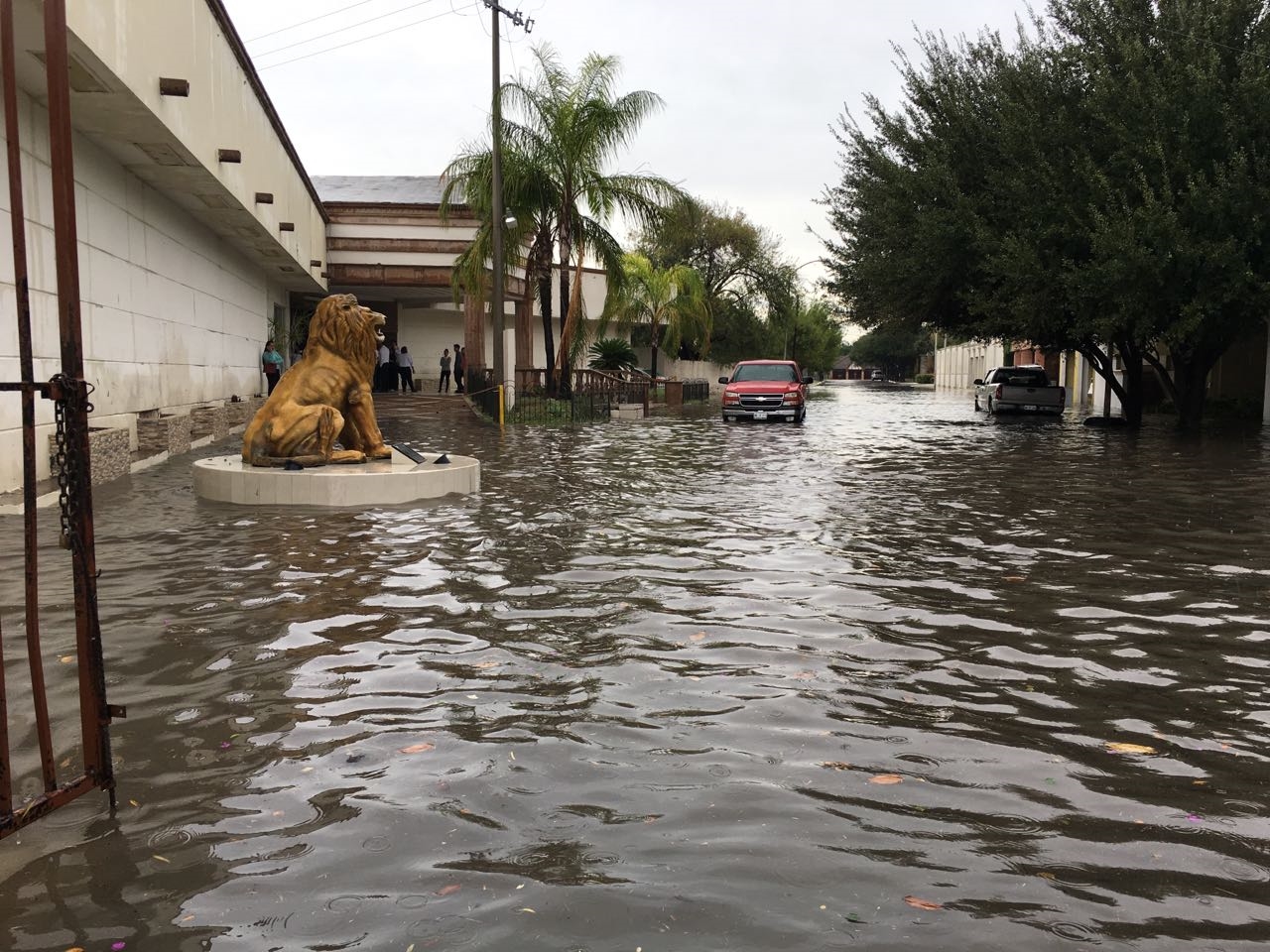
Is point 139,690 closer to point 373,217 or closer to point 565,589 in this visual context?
point 565,589

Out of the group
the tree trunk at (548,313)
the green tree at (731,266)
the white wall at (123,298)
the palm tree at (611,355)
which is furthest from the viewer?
the green tree at (731,266)

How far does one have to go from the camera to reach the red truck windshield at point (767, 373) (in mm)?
29688

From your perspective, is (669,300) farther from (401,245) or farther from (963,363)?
(963,363)

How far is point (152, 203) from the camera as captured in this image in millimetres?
15688

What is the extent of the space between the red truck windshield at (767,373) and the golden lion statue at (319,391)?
19.2 m

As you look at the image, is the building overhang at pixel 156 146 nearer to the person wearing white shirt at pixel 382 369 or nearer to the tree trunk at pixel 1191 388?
the person wearing white shirt at pixel 382 369

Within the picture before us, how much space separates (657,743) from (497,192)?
2282 centimetres

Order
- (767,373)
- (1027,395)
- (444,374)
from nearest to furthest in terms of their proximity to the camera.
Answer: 1. (767,373)
2. (1027,395)
3. (444,374)

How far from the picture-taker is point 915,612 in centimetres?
651

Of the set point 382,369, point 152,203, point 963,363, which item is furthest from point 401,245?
point 963,363

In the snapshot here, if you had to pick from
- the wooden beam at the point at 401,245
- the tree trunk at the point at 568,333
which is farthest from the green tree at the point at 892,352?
the tree trunk at the point at 568,333

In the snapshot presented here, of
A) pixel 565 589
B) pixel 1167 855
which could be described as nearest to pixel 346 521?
pixel 565 589

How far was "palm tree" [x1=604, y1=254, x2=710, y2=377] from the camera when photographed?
46438mm

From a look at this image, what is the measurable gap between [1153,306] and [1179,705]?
17.9 m
